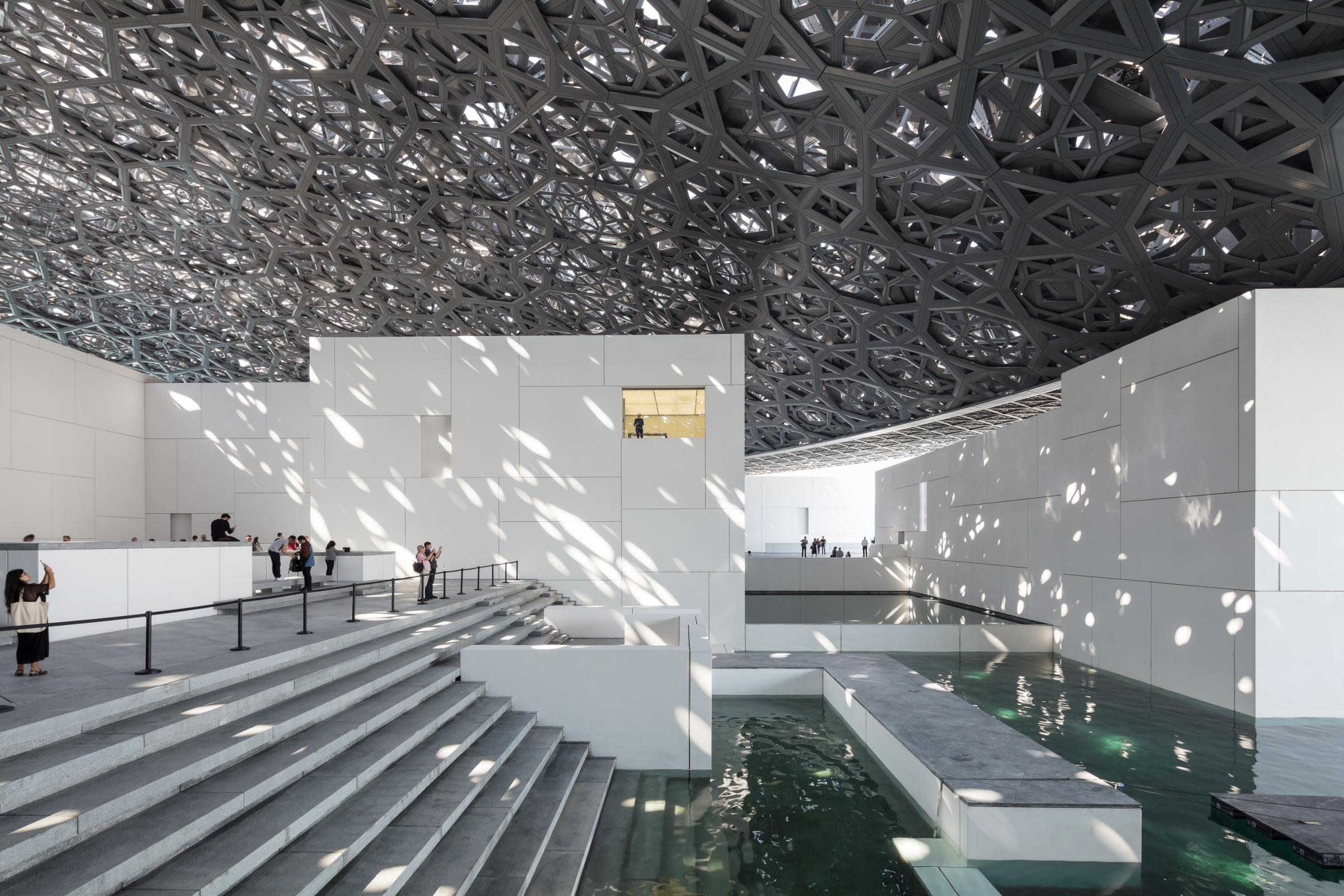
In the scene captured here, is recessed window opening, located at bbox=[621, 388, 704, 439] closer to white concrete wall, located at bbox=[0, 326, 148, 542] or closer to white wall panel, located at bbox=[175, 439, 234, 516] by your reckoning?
white concrete wall, located at bbox=[0, 326, 148, 542]

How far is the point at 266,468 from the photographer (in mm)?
27453

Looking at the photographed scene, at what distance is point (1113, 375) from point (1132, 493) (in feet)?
8.68

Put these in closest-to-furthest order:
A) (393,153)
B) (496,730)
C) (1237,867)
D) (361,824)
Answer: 1. (361,824)
2. (1237,867)
3. (496,730)
4. (393,153)

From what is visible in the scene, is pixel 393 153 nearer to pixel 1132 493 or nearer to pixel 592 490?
pixel 592 490

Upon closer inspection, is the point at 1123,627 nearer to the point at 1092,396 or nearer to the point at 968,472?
the point at 1092,396

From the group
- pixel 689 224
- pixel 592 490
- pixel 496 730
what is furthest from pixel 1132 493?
pixel 689 224

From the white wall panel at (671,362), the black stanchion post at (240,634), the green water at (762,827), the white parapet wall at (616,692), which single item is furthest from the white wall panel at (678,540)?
the black stanchion post at (240,634)

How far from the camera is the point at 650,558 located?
59.6 feet

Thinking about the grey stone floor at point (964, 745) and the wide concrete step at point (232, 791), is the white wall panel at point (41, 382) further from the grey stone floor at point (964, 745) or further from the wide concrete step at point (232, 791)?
the grey stone floor at point (964, 745)

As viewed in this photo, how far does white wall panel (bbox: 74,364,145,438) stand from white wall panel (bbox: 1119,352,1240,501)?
31.1 metres

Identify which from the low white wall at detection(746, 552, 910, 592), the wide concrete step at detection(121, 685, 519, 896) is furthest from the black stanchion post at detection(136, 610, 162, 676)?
the low white wall at detection(746, 552, 910, 592)

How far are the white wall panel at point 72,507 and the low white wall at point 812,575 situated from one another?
2452cm

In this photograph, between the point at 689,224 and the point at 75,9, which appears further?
the point at 689,224

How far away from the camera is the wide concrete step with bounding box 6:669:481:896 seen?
12.8ft
